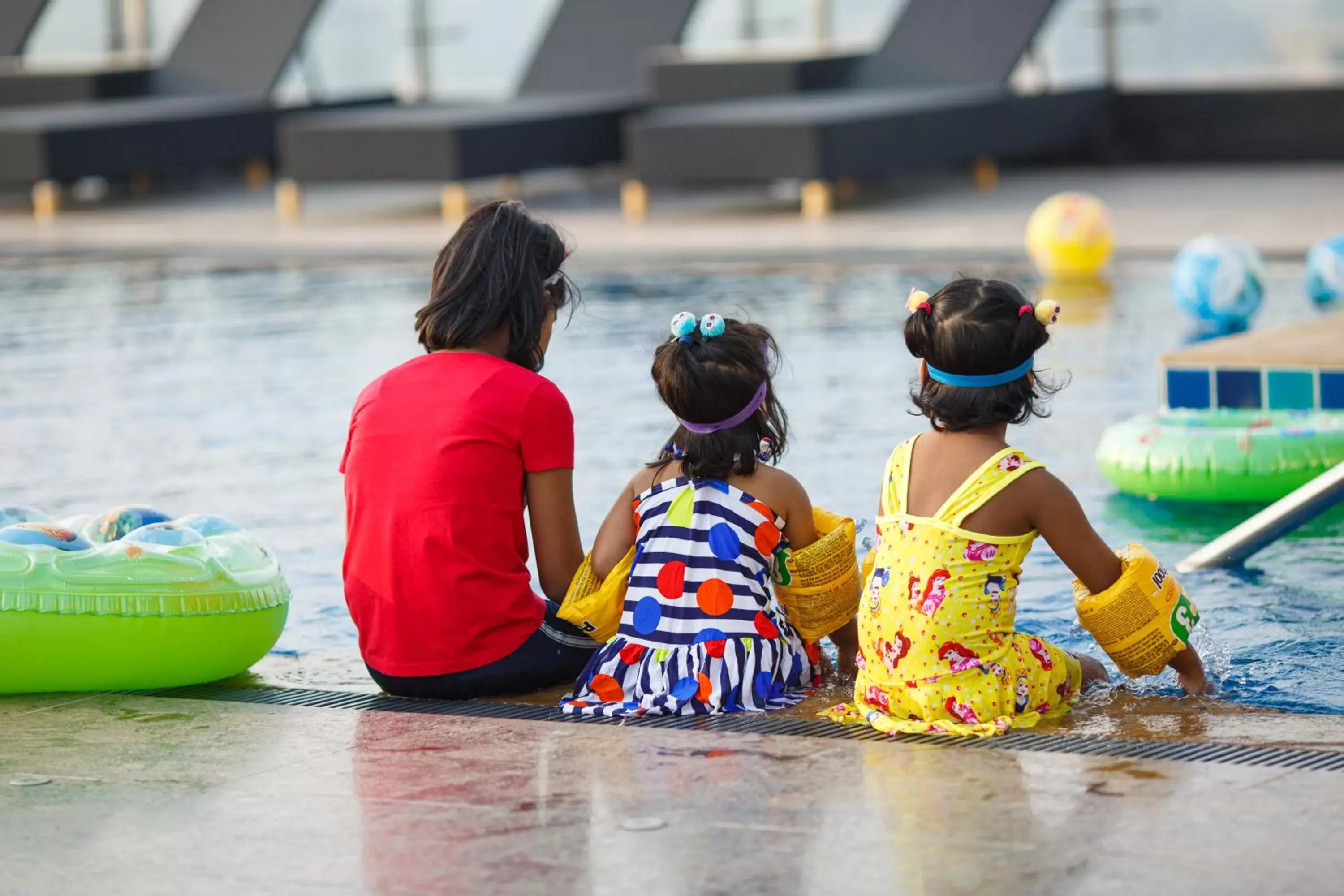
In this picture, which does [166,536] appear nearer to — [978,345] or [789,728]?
[789,728]

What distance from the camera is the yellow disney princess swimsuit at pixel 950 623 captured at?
3.80 meters

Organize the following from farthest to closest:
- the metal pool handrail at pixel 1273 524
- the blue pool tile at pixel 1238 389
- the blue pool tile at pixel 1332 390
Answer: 1. the blue pool tile at pixel 1238 389
2. the blue pool tile at pixel 1332 390
3. the metal pool handrail at pixel 1273 524

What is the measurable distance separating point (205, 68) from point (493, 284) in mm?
16869

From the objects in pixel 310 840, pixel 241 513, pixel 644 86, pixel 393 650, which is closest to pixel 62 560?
pixel 393 650

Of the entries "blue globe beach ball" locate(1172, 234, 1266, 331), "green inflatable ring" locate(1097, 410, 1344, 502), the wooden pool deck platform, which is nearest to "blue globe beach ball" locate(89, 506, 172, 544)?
"green inflatable ring" locate(1097, 410, 1344, 502)

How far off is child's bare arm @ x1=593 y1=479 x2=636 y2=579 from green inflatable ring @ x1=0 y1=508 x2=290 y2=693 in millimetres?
796

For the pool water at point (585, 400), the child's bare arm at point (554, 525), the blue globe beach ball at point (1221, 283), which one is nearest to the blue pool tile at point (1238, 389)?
the pool water at point (585, 400)

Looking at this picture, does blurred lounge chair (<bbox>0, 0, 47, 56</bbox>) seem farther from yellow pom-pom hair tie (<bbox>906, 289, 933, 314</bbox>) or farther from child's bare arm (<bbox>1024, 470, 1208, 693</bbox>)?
child's bare arm (<bbox>1024, 470, 1208, 693</bbox>)

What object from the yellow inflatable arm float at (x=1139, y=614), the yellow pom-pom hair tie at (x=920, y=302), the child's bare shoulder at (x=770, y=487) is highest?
the yellow pom-pom hair tie at (x=920, y=302)

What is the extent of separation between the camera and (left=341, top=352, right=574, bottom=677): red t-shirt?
404 centimetres

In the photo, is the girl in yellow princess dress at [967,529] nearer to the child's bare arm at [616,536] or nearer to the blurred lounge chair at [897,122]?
the child's bare arm at [616,536]

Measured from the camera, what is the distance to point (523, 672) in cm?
420

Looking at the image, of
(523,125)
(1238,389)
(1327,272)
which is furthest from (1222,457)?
(523,125)

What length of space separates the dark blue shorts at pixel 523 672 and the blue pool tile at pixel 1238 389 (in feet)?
11.8
